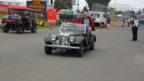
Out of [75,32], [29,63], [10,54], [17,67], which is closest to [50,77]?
[17,67]

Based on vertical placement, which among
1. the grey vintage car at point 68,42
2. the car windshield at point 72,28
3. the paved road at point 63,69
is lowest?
the paved road at point 63,69

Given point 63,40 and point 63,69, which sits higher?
point 63,40

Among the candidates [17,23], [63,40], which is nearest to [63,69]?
[63,40]

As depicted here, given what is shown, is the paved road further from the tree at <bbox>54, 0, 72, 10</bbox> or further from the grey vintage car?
the tree at <bbox>54, 0, 72, 10</bbox>

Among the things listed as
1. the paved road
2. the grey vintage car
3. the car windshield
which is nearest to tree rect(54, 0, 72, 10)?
the car windshield

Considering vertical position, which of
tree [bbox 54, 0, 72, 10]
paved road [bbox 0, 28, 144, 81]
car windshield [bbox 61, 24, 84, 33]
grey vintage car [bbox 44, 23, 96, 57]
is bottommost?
paved road [bbox 0, 28, 144, 81]

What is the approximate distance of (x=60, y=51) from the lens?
18172mm

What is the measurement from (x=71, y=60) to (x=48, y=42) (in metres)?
1.86

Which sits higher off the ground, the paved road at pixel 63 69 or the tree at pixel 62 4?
the tree at pixel 62 4

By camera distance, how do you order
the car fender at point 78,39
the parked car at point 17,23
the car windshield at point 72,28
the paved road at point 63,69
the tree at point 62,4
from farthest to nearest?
the tree at point 62,4 < the parked car at point 17,23 < the car windshield at point 72,28 < the car fender at point 78,39 < the paved road at point 63,69

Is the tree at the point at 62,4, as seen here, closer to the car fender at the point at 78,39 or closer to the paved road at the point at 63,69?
the car fender at the point at 78,39

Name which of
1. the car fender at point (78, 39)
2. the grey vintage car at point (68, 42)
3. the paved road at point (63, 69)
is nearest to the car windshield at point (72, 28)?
the grey vintage car at point (68, 42)

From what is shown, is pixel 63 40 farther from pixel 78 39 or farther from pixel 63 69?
pixel 63 69

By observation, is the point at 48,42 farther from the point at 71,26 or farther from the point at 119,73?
the point at 119,73
